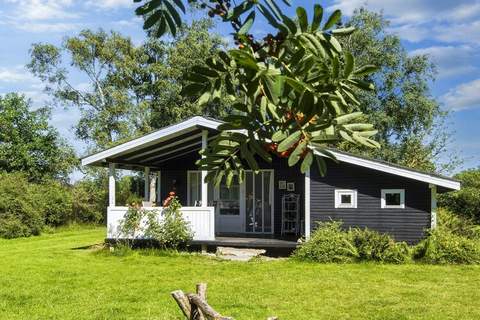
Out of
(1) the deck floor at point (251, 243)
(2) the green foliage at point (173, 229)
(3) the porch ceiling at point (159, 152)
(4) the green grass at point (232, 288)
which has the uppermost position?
(3) the porch ceiling at point (159, 152)

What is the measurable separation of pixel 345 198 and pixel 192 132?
14.9 feet

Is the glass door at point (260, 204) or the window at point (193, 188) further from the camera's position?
the window at point (193, 188)

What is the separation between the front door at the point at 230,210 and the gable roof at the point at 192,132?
3018 millimetres

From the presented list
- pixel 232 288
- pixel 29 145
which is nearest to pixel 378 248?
pixel 232 288

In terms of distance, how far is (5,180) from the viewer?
21.3m

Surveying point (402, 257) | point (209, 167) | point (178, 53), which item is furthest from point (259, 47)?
point (178, 53)

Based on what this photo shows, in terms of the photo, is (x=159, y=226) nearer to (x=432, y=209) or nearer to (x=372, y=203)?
(x=372, y=203)

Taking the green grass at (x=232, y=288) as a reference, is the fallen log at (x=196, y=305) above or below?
above

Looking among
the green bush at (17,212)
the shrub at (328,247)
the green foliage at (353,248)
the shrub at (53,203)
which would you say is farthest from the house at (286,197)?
the shrub at (53,203)

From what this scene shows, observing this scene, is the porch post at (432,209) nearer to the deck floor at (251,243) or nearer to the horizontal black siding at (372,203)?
the horizontal black siding at (372,203)

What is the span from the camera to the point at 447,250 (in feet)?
40.5

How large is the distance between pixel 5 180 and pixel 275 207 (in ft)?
37.1

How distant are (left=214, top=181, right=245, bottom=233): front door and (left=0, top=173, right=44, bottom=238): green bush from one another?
8.04 metres

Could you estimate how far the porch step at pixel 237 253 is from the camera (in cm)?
1351
